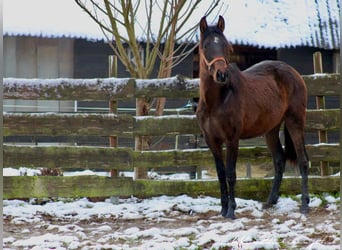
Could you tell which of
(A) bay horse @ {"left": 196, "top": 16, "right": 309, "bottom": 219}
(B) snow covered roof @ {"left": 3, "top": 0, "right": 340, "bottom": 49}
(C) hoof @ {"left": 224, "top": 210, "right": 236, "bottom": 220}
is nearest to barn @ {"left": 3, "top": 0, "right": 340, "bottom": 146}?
(B) snow covered roof @ {"left": 3, "top": 0, "right": 340, "bottom": 49}

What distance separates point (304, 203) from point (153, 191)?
1514 millimetres

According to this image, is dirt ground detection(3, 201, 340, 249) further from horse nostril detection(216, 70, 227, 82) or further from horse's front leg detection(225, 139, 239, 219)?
horse nostril detection(216, 70, 227, 82)

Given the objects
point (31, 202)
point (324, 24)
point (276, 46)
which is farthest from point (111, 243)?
point (324, 24)

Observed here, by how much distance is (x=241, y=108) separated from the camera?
14.7ft

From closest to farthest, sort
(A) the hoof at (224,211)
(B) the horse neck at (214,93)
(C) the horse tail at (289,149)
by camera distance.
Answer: (B) the horse neck at (214,93), (A) the hoof at (224,211), (C) the horse tail at (289,149)

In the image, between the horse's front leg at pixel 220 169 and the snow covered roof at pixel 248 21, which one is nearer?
the horse's front leg at pixel 220 169

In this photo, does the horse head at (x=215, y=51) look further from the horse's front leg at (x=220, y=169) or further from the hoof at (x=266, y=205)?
the hoof at (x=266, y=205)

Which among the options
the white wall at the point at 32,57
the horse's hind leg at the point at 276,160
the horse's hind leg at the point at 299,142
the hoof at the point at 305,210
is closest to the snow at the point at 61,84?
the horse's hind leg at the point at 276,160

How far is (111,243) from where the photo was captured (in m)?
3.71

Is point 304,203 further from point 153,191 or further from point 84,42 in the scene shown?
point 84,42

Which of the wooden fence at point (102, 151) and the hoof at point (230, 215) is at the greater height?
the wooden fence at point (102, 151)

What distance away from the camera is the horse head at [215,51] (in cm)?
402

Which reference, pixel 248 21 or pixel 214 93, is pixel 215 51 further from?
pixel 248 21

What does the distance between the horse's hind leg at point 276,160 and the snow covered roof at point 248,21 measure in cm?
453
